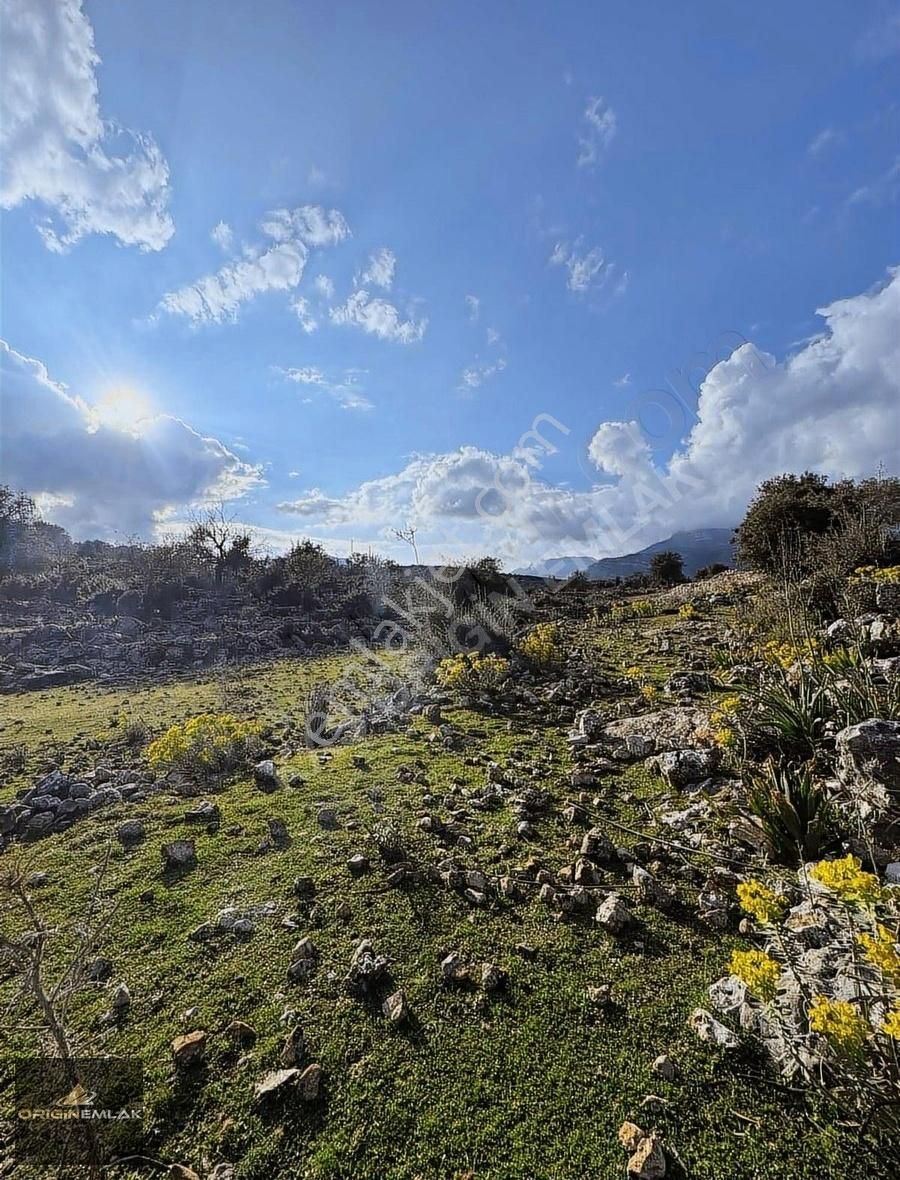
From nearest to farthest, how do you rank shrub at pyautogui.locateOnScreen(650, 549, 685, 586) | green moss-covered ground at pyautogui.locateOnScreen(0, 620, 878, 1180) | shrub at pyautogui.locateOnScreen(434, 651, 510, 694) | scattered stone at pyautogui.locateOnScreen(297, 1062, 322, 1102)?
green moss-covered ground at pyautogui.locateOnScreen(0, 620, 878, 1180) < scattered stone at pyautogui.locateOnScreen(297, 1062, 322, 1102) < shrub at pyautogui.locateOnScreen(434, 651, 510, 694) < shrub at pyautogui.locateOnScreen(650, 549, 685, 586)

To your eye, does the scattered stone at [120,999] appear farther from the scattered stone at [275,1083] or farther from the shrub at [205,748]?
the shrub at [205,748]

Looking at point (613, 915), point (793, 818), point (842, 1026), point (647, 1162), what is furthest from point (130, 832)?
point (793, 818)

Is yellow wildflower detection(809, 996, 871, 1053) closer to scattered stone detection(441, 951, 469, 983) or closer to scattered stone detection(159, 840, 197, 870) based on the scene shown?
scattered stone detection(441, 951, 469, 983)

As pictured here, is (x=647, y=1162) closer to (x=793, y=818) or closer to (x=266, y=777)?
(x=793, y=818)

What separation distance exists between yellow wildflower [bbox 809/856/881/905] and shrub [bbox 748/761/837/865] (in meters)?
1.00

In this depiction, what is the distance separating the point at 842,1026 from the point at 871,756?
1.86 m

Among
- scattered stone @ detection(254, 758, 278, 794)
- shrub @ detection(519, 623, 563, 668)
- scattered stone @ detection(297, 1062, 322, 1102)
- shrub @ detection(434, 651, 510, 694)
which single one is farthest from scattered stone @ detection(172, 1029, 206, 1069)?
shrub @ detection(519, 623, 563, 668)

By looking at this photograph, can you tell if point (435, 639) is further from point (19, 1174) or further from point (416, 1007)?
point (19, 1174)

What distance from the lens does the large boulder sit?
270 cm

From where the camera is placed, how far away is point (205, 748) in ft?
15.8

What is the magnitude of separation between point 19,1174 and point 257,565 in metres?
27.0

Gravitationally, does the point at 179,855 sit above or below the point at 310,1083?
above

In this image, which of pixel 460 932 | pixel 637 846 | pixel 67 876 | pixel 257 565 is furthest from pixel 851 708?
pixel 257 565

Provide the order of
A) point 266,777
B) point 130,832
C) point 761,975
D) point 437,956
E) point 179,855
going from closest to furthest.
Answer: point 761,975 < point 437,956 < point 179,855 < point 130,832 < point 266,777
